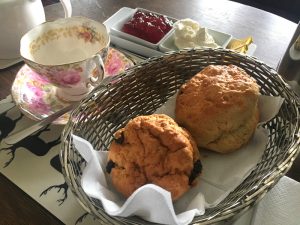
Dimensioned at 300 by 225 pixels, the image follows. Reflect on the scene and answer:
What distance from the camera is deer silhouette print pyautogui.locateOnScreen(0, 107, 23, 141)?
0.58m

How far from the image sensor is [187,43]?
28.8 inches

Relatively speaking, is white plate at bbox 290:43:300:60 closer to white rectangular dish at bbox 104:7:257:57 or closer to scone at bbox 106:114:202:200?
white rectangular dish at bbox 104:7:257:57

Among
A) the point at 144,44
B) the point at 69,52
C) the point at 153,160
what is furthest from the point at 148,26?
the point at 153,160

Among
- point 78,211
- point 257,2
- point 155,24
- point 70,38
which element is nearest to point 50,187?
point 78,211

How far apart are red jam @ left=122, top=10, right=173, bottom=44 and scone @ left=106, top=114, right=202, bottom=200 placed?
37 cm

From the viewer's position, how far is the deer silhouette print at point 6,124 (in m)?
0.58

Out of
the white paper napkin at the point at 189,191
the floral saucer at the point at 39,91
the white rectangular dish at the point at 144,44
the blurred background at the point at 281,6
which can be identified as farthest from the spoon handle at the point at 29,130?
the blurred background at the point at 281,6

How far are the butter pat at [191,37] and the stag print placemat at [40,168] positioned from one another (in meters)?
0.32

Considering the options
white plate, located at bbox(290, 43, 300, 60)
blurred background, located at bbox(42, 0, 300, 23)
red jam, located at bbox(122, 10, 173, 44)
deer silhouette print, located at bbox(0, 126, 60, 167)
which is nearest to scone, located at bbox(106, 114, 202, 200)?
deer silhouette print, located at bbox(0, 126, 60, 167)

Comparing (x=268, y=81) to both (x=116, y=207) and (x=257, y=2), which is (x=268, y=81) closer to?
(x=116, y=207)

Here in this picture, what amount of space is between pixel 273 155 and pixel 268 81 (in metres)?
0.14

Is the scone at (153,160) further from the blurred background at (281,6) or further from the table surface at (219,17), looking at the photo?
the blurred background at (281,6)

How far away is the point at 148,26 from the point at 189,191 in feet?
1.43

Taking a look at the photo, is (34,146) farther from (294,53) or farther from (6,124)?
(294,53)
